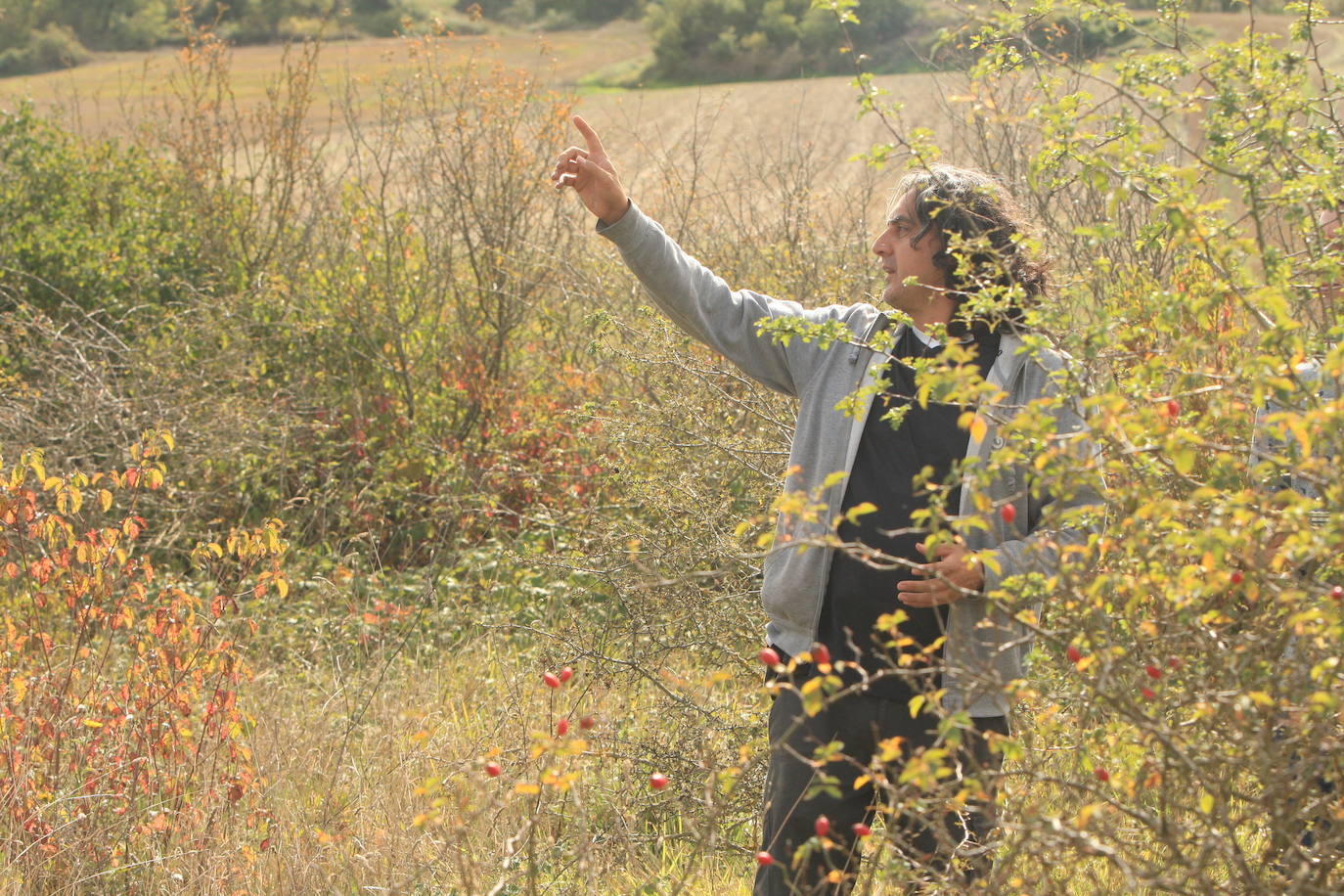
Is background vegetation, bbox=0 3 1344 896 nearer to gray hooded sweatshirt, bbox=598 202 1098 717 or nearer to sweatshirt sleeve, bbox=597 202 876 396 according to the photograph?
gray hooded sweatshirt, bbox=598 202 1098 717

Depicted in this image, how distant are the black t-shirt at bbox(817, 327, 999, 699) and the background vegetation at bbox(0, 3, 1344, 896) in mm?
280

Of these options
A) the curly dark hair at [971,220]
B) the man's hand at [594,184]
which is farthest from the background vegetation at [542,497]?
the man's hand at [594,184]

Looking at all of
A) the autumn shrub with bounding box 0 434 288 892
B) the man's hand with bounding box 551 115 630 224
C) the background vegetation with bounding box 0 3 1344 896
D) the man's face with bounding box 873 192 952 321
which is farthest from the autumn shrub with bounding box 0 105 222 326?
the man's face with bounding box 873 192 952 321

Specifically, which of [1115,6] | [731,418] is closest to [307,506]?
[731,418]

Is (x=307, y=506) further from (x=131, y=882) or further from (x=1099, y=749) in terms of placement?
(x=1099, y=749)

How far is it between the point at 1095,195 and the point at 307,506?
439 cm

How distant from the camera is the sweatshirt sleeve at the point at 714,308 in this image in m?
2.81

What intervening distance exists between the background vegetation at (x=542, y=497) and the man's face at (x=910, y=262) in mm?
196

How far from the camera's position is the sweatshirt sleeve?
9.21ft

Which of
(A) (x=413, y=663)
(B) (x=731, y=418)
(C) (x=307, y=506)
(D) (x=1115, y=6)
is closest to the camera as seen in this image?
(D) (x=1115, y=6)

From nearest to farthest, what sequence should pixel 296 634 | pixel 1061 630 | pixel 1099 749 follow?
pixel 1061 630 → pixel 1099 749 → pixel 296 634

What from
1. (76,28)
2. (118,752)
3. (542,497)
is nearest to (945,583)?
(118,752)

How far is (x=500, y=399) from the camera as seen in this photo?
796 cm

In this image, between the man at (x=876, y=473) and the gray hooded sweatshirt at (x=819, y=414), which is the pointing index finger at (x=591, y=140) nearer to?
the man at (x=876, y=473)
